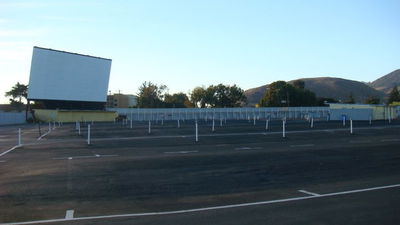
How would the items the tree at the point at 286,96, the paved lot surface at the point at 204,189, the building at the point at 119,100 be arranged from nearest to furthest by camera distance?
the paved lot surface at the point at 204,189 < the tree at the point at 286,96 < the building at the point at 119,100

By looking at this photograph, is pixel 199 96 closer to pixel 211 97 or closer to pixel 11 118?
pixel 211 97

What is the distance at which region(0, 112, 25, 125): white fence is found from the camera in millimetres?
72312

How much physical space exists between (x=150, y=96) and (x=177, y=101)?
14.1 meters

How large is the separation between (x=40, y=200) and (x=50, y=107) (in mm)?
75682

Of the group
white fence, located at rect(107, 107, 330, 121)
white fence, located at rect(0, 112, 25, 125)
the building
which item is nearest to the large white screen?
white fence, located at rect(0, 112, 25, 125)

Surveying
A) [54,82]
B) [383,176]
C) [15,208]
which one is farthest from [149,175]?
[54,82]

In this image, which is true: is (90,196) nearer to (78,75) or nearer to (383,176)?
(383,176)

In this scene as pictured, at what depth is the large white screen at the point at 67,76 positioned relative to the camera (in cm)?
7400

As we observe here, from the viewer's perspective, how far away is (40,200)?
8.83m

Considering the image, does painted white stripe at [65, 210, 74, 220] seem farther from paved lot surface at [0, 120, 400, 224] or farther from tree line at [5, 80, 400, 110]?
tree line at [5, 80, 400, 110]

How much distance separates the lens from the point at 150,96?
427ft

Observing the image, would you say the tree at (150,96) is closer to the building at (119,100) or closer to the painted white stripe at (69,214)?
the building at (119,100)

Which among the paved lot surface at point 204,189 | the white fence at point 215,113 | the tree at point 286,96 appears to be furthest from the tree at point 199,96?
the paved lot surface at point 204,189

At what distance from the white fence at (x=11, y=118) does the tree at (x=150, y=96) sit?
52.7m
